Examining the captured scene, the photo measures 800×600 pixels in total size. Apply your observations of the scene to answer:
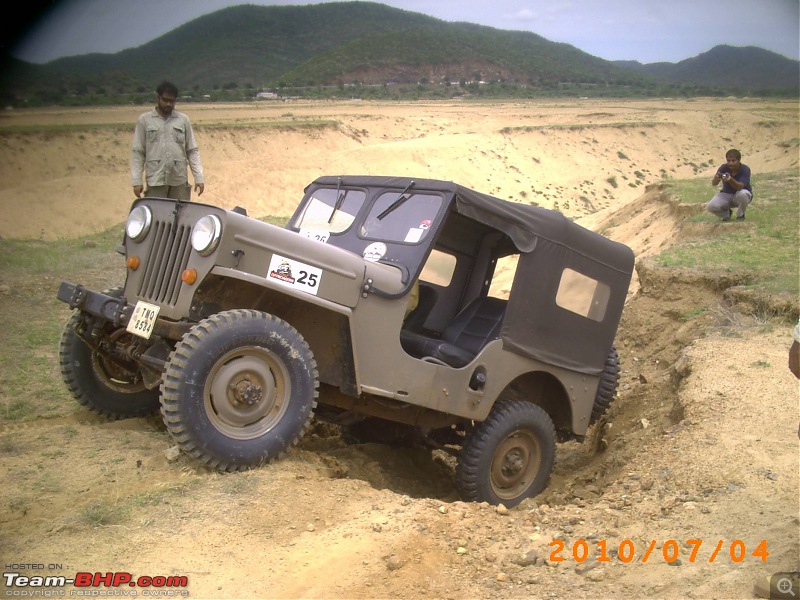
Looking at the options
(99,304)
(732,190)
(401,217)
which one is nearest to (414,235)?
(401,217)

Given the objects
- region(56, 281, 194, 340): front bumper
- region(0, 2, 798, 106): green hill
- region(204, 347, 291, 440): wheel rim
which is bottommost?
region(204, 347, 291, 440): wheel rim

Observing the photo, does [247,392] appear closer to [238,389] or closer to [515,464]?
[238,389]

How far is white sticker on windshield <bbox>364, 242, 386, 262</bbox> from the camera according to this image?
17.5 ft

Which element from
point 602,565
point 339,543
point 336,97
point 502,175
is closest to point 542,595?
point 602,565

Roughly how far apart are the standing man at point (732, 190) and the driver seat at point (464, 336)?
629 cm

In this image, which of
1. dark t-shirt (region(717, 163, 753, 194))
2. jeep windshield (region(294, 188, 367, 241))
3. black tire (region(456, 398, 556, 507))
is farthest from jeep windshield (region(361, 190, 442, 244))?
dark t-shirt (region(717, 163, 753, 194))

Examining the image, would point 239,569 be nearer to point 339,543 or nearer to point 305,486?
point 339,543

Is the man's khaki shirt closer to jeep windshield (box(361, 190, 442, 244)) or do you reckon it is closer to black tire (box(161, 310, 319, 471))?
jeep windshield (box(361, 190, 442, 244))

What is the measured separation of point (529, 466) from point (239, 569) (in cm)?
273

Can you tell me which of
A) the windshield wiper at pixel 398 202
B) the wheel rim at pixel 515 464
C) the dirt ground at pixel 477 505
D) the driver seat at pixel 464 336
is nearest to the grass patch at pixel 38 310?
the dirt ground at pixel 477 505

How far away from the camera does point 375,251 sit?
540 cm

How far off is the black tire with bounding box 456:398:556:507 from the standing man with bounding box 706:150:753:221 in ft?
21.5

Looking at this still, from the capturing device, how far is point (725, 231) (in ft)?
35.3

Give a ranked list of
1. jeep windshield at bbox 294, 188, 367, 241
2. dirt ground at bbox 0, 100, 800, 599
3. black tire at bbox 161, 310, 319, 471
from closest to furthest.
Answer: dirt ground at bbox 0, 100, 800, 599
black tire at bbox 161, 310, 319, 471
jeep windshield at bbox 294, 188, 367, 241
